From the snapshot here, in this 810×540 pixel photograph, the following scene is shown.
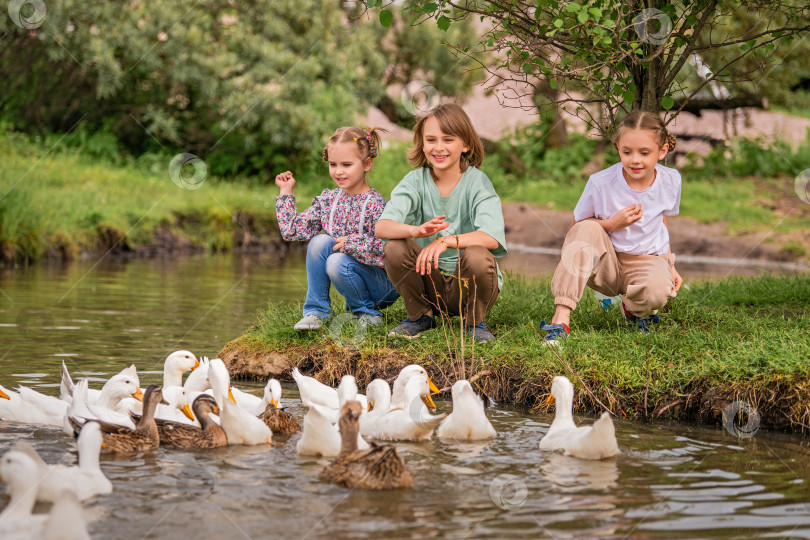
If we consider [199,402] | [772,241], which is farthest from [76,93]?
[199,402]

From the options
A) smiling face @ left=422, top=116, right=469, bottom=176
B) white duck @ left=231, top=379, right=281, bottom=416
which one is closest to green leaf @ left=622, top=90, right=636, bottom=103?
smiling face @ left=422, top=116, right=469, bottom=176

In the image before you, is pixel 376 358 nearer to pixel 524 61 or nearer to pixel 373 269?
pixel 373 269

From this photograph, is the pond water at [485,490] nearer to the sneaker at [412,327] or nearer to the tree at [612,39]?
the sneaker at [412,327]

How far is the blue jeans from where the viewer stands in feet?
21.2

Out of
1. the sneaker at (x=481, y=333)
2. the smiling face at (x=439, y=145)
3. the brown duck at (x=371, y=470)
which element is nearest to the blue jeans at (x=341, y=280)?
the sneaker at (x=481, y=333)

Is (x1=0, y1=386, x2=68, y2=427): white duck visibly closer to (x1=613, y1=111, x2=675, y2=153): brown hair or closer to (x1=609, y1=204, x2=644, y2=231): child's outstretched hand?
(x1=609, y1=204, x2=644, y2=231): child's outstretched hand

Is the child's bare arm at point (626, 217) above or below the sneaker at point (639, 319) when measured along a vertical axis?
above

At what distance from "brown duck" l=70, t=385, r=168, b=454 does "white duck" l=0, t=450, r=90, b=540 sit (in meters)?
0.93

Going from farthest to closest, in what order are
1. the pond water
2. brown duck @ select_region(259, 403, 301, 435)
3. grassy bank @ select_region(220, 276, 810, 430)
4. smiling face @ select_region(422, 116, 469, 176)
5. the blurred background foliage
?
1. the blurred background foliage
2. smiling face @ select_region(422, 116, 469, 176)
3. grassy bank @ select_region(220, 276, 810, 430)
4. brown duck @ select_region(259, 403, 301, 435)
5. the pond water

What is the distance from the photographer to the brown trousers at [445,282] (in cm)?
608

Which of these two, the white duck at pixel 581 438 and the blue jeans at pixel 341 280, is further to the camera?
the blue jeans at pixel 341 280

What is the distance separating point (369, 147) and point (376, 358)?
4.86 ft

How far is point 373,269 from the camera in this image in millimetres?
6609

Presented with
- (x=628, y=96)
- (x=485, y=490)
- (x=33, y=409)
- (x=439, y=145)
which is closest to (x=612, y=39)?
(x=628, y=96)
